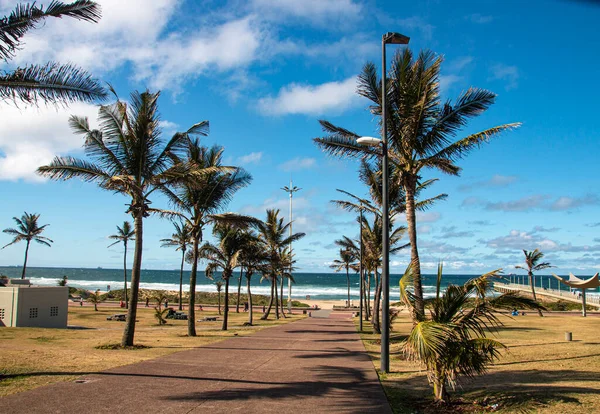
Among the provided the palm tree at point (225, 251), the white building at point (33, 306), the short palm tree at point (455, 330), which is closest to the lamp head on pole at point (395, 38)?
the short palm tree at point (455, 330)

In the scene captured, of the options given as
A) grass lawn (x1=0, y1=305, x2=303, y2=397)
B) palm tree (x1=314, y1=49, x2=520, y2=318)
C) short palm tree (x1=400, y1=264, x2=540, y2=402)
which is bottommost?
grass lawn (x1=0, y1=305, x2=303, y2=397)

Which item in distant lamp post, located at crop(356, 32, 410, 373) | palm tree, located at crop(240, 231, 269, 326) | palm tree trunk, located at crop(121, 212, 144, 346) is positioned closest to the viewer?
distant lamp post, located at crop(356, 32, 410, 373)

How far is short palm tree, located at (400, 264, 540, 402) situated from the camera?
7.46 m

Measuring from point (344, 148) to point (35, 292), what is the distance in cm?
1846

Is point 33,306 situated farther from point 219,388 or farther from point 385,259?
point 385,259

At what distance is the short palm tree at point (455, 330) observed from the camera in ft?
24.5

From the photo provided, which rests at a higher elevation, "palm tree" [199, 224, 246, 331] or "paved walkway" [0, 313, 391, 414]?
"palm tree" [199, 224, 246, 331]

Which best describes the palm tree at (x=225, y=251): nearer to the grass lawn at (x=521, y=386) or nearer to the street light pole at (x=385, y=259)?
the grass lawn at (x=521, y=386)

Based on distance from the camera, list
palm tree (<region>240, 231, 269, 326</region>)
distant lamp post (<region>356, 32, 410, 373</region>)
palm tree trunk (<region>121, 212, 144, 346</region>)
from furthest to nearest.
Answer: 1. palm tree (<region>240, 231, 269, 326</region>)
2. palm tree trunk (<region>121, 212, 144, 346</region>)
3. distant lamp post (<region>356, 32, 410, 373</region>)

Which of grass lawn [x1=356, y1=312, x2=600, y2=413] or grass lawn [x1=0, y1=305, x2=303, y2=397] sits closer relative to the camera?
grass lawn [x1=356, y1=312, x2=600, y2=413]

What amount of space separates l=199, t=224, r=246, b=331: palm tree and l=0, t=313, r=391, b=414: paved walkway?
12.7 meters

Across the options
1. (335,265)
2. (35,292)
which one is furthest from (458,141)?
(335,265)

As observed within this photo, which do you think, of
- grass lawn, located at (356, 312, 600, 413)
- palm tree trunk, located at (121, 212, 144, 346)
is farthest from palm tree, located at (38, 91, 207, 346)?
grass lawn, located at (356, 312, 600, 413)

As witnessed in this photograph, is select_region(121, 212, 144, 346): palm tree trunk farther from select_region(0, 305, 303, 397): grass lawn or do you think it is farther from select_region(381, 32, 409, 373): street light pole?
select_region(381, 32, 409, 373): street light pole
